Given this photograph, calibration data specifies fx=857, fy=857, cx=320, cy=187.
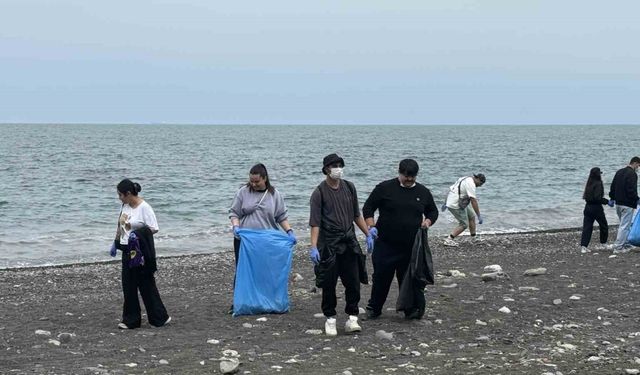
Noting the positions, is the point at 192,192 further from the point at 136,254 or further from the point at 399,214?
the point at 399,214

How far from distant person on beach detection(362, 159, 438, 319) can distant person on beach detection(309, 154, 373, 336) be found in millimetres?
285

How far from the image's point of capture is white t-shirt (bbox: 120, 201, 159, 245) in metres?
9.60

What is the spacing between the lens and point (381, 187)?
932 centimetres

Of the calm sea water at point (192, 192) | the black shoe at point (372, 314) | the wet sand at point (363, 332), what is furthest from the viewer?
the calm sea water at point (192, 192)

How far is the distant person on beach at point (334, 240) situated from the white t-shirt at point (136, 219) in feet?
6.34

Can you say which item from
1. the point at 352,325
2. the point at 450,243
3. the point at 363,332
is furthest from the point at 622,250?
the point at 352,325

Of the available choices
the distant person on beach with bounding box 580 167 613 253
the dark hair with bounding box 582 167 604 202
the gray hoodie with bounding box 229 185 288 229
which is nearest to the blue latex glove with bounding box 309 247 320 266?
the gray hoodie with bounding box 229 185 288 229

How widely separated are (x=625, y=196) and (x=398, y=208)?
7900 millimetres

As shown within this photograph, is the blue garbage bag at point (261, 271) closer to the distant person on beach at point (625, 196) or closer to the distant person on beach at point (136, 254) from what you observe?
the distant person on beach at point (136, 254)

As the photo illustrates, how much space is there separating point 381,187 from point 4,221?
823 inches

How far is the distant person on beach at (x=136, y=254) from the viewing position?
374 inches

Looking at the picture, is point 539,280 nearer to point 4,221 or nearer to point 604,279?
point 604,279

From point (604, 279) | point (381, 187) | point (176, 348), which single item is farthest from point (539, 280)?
point (176, 348)

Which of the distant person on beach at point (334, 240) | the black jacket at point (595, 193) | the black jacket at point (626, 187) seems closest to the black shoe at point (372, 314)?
the distant person on beach at point (334, 240)
